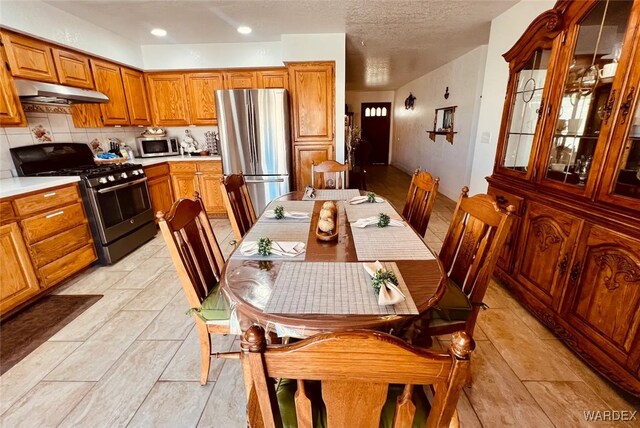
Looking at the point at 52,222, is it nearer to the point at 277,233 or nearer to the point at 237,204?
the point at 237,204

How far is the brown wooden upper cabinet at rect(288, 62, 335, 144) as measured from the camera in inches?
142

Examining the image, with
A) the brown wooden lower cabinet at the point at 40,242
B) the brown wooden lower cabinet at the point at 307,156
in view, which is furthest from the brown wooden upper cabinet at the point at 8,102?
the brown wooden lower cabinet at the point at 307,156

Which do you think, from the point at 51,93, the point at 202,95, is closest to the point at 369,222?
the point at 51,93

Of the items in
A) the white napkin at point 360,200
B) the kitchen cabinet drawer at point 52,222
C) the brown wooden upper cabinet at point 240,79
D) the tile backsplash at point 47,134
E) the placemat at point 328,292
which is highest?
the brown wooden upper cabinet at point 240,79

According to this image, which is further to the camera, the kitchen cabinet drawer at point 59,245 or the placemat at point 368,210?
the kitchen cabinet drawer at point 59,245

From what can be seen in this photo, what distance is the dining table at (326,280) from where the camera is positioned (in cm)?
86

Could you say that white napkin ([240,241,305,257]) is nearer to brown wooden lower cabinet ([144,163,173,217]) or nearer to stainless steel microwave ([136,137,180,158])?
brown wooden lower cabinet ([144,163,173,217])

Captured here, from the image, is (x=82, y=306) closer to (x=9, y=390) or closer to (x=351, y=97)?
(x=9, y=390)

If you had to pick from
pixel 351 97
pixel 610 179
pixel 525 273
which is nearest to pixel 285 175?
pixel 525 273

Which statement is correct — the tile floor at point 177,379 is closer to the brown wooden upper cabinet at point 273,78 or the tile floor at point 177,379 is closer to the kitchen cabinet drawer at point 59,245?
the kitchen cabinet drawer at point 59,245

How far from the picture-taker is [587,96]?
1693 millimetres

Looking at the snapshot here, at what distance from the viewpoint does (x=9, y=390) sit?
1.52 m

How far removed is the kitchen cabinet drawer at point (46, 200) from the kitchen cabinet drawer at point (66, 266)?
46cm

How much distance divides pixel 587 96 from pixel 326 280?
6.40 ft
